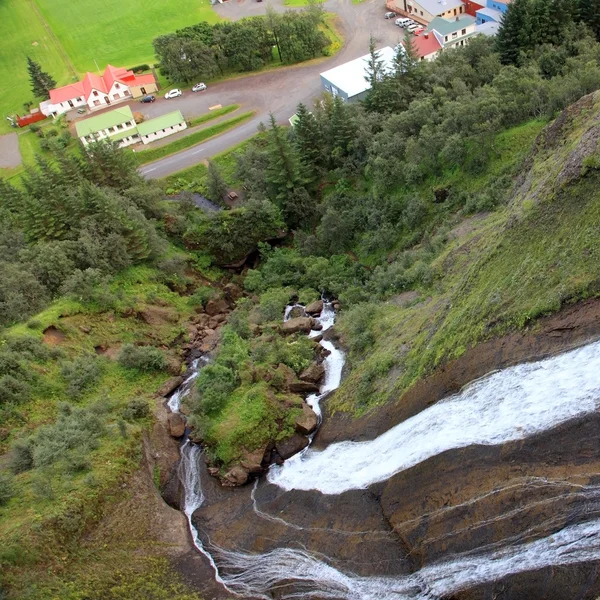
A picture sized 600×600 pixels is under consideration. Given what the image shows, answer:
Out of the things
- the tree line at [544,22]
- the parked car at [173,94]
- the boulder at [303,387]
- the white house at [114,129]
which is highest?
the parked car at [173,94]

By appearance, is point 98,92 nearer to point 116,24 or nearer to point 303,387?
point 116,24

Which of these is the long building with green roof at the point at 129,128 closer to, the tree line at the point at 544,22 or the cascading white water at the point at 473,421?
the tree line at the point at 544,22

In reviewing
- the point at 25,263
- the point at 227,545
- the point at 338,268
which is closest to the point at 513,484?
the point at 227,545

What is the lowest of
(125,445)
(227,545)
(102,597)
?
(227,545)

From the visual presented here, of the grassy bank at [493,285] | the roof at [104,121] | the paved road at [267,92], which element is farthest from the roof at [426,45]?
the grassy bank at [493,285]

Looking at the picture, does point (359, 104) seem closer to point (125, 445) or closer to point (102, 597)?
point (125, 445)

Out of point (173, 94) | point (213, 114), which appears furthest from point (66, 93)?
point (213, 114)
